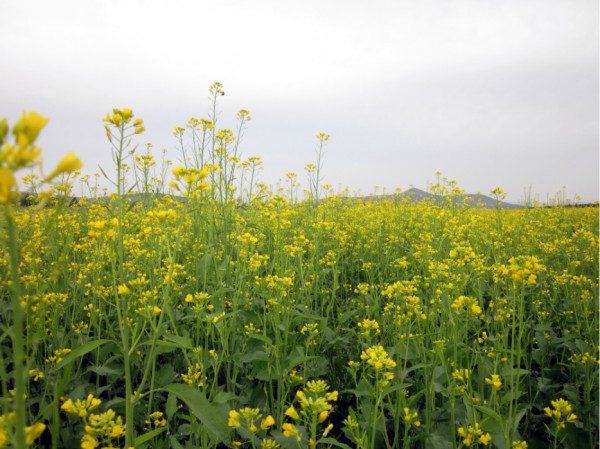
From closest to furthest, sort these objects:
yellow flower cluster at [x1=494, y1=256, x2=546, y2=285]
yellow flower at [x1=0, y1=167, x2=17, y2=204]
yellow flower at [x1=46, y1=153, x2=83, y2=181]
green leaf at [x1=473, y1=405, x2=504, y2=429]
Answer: yellow flower at [x1=0, y1=167, x2=17, y2=204] < yellow flower at [x1=46, y1=153, x2=83, y2=181] < green leaf at [x1=473, y1=405, x2=504, y2=429] < yellow flower cluster at [x1=494, y1=256, x2=546, y2=285]

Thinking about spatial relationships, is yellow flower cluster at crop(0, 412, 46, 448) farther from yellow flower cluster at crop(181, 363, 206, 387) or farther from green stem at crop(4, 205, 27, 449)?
yellow flower cluster at crop(181, 363, 206, 387)

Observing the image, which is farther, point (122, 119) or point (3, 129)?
point (122, 119)

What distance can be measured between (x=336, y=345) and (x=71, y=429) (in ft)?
5.13

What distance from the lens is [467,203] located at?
4.51 m

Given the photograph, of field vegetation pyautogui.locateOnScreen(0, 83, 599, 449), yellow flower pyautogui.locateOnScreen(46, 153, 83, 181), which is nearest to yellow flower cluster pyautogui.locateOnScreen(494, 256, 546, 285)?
field vegetation pyautogui.locateOnScreen(0, 83, 599, 449)

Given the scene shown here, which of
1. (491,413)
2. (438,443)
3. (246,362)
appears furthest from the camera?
(246,362)

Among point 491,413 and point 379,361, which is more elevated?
point 379,361

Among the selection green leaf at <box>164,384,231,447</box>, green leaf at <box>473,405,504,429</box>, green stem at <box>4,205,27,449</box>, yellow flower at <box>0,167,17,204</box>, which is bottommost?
green leaf at <box>473,405,504,429</box>

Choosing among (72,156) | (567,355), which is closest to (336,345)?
(567,355)

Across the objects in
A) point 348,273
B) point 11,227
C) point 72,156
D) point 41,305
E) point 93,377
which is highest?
point 72,156

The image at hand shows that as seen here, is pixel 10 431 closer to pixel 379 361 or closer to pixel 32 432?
pixel 32 432

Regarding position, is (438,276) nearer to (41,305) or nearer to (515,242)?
(41,305)

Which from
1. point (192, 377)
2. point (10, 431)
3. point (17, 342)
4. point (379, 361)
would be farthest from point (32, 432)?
point (379, 361)

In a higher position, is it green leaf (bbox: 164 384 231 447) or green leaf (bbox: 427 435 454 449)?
green leaf (bbox: 164 384 231 447)
